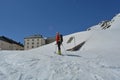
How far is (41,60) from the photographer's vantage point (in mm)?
15164

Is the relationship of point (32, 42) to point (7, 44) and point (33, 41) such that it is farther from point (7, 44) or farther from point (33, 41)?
point (7, 44)

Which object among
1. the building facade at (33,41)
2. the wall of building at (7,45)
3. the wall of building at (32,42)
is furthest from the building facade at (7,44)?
the building facade at (33,41)

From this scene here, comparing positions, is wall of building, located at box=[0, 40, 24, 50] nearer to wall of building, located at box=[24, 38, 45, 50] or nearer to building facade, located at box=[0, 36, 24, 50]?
building facade, located at box=[0, 36, 24, 50]

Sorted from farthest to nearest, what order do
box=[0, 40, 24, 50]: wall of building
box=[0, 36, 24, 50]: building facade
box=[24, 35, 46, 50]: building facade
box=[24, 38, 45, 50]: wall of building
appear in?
box=[24, 35, 46, 50]: building facade, box=[24, 38, 45, 50]: wall of building, box=[0, 36, 24, 50]: building facade, box=[0, 40, 24, 50]: wall of building

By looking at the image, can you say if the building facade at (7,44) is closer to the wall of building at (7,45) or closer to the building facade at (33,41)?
the wall of building at (7,45)

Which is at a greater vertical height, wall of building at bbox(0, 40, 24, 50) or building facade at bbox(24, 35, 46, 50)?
building facade at bbox(24, 35, 46, 50)

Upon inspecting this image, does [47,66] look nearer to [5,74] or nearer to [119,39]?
[5,74]

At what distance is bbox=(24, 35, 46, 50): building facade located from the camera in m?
145

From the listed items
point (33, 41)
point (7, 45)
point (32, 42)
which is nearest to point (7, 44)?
point (7, 45)

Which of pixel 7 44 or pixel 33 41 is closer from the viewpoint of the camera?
pixel 7 44

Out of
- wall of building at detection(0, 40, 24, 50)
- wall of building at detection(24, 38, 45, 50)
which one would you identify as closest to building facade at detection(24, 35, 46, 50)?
wall of building at detection(24, 38, 45, 50)

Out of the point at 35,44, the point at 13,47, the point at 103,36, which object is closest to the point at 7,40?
the point at 13,47

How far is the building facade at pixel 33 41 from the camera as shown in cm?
14512

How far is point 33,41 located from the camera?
147250 mm
